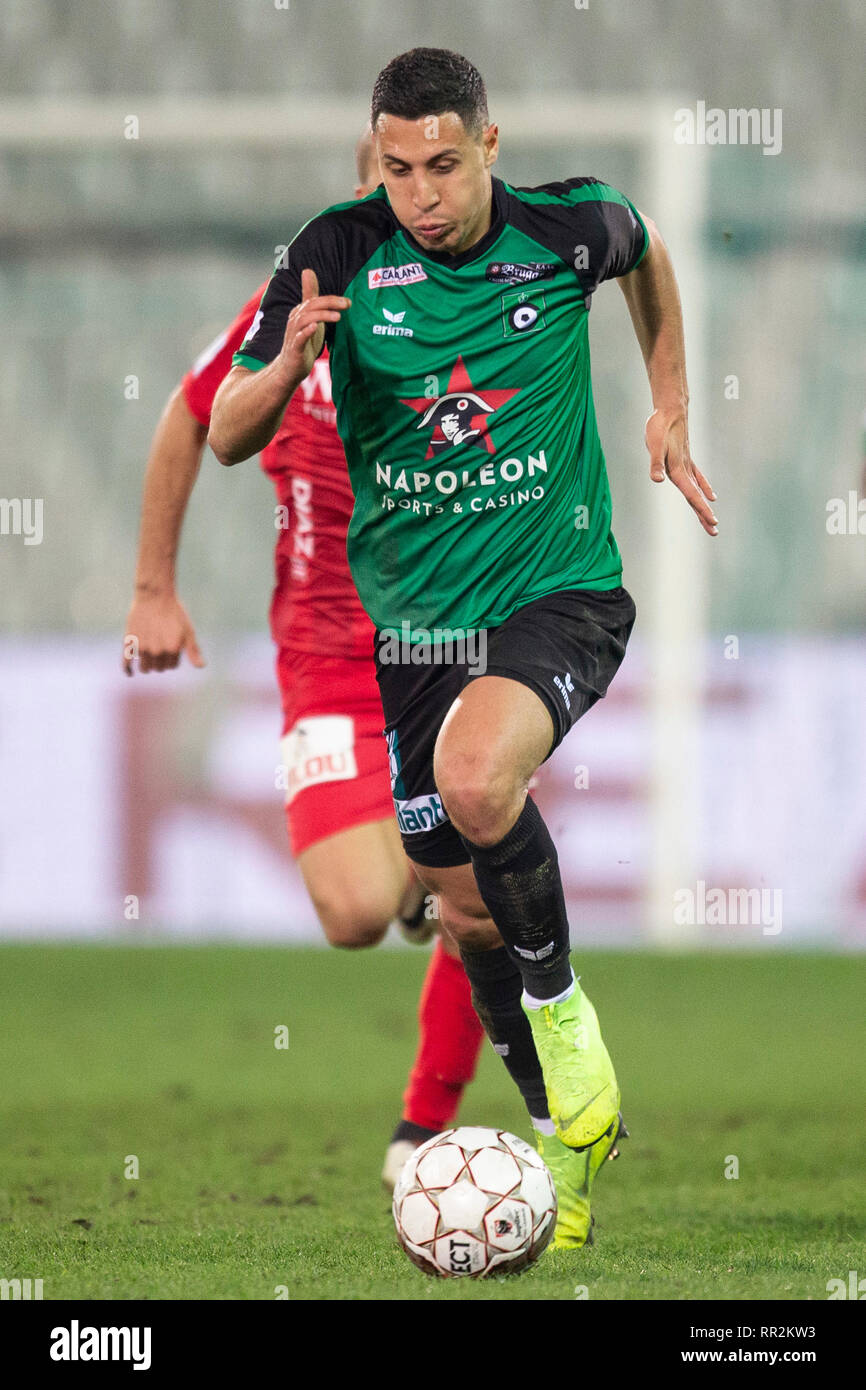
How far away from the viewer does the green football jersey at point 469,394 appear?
3.57 meters

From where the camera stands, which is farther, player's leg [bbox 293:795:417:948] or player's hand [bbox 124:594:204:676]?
player's leg [bbox 293:795:417:948]

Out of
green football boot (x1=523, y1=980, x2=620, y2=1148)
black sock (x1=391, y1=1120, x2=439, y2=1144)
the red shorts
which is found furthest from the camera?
the red shorts

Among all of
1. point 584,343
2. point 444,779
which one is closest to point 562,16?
point 584,343

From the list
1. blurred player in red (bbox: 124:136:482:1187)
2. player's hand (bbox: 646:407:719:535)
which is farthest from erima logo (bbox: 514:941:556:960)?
blurred player in red (bbox: 124:136:482:1187)

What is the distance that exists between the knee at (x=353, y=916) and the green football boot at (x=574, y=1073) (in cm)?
142

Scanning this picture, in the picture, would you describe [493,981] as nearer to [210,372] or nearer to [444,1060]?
[444,1060]

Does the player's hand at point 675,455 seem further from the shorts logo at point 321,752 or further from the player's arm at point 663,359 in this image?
the shorts logo at point 321,752

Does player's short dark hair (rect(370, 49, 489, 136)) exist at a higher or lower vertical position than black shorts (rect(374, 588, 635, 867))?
higher

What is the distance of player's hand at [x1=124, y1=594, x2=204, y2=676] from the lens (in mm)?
4668

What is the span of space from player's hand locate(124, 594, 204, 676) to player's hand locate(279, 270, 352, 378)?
1.49m

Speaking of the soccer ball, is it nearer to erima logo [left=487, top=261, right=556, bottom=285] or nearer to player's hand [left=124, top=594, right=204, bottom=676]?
erima logo [left=487, top=261, right=556, bottom=285]

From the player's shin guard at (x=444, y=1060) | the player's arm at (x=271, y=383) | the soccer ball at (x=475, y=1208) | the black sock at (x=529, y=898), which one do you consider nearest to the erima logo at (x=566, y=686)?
the black sock at (x=529, y=898)
